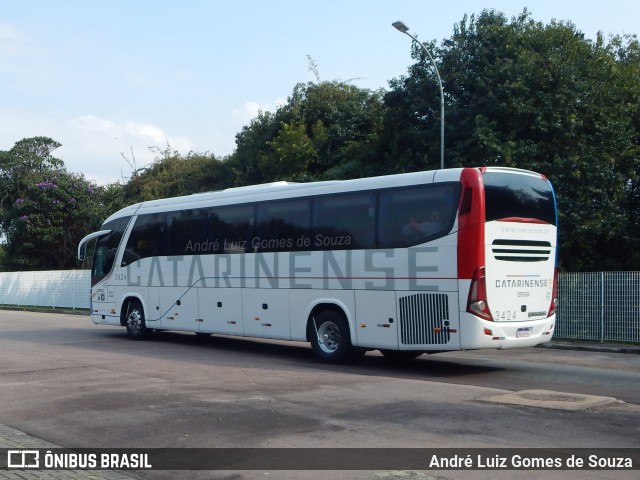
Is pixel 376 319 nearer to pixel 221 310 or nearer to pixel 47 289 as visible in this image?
pixel 221 310

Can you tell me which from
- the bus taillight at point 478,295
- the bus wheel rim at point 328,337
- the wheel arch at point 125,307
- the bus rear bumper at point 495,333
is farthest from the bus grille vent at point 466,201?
the wheel arch at point 125,307

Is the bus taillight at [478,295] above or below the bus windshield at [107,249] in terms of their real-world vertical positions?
below

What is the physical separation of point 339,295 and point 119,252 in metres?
8.60

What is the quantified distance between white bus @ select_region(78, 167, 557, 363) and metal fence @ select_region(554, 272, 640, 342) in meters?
6.96

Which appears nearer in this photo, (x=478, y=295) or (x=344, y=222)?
(x=478, y=295)

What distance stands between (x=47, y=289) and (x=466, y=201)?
3440 centimetres

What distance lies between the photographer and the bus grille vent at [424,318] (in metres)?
13.1

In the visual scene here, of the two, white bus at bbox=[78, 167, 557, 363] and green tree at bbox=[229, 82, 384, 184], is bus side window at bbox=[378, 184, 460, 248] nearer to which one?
white bus at bbox=[78, 167, 557, 363]

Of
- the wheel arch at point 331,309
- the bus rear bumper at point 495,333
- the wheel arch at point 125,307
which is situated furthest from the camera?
the wheel arch at point 125,307

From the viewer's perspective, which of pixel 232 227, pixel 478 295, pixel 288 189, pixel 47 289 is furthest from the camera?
pixel 47 289

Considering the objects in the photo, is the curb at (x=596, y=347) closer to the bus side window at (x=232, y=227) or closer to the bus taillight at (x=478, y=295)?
the bus taillight at (x=478, y=295)

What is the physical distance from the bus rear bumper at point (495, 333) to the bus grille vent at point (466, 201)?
5.70ft

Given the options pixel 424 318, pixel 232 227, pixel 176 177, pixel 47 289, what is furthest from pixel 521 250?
pixel 176 177

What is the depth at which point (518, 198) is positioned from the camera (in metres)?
13.5
